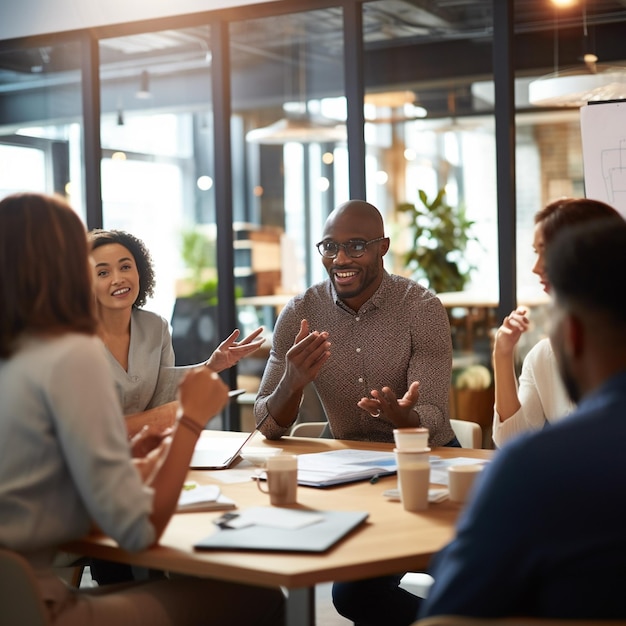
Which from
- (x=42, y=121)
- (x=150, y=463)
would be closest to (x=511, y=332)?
(x=150, y=463)

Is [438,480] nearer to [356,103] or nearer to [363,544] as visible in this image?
[363,544]

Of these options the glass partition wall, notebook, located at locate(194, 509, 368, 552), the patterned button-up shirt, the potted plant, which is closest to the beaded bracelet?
notebook, located at locate(194, 509, 368, 552)

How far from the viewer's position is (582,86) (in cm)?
439

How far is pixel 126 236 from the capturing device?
318cm

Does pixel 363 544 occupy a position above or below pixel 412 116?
below

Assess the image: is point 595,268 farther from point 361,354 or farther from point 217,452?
point 361,354

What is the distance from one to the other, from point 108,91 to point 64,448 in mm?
7052

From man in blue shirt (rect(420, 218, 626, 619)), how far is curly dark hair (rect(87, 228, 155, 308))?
83.4 inches

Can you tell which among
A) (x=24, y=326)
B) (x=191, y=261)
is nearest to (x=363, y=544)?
(x=24, y=326)

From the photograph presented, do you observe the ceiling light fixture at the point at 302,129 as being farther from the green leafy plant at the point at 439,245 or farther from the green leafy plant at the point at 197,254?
the green leafy plant at the point at 197,254

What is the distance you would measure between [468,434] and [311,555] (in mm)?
1390

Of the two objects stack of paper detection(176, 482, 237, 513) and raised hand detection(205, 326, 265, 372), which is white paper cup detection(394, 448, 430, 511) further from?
raised hand detection(205, 326, 265, 372)

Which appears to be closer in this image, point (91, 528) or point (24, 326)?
point (24, 326)

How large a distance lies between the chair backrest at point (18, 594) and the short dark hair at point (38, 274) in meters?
0.39
